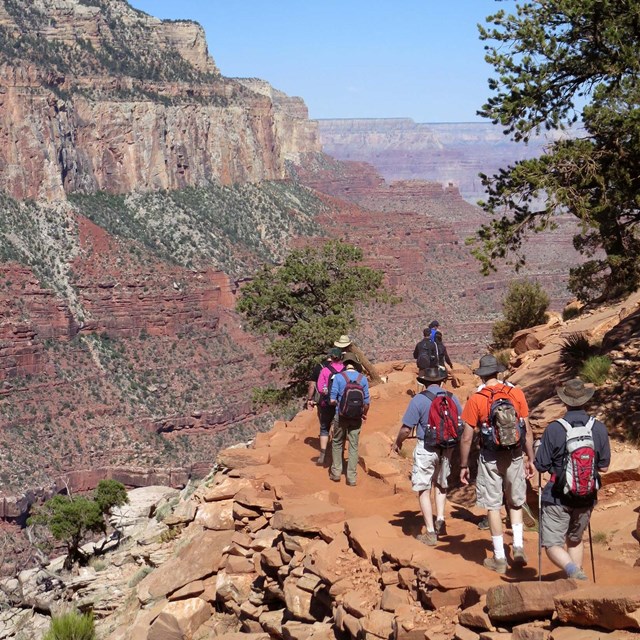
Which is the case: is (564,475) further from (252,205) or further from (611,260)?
(252,205)

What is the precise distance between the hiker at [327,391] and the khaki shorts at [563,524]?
5.84 meters

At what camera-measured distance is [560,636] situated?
8.09m

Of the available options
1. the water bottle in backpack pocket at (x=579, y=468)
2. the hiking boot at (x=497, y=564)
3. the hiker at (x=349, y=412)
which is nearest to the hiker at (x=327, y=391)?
the hiker at (x=349, y=412)

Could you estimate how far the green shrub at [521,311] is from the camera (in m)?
29.3

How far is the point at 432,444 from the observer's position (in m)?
11.9

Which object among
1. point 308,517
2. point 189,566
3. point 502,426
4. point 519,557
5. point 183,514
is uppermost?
point 502,426

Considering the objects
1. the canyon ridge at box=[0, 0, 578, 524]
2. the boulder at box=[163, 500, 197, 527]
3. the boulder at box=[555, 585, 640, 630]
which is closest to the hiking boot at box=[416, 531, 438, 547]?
the boulder at box=[555, 585, 640, 630]

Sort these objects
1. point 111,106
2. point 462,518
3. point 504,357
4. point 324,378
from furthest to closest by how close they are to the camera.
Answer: point 111,106
point 504,357
point 324,378
point 462,518

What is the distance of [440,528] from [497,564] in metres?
1.70

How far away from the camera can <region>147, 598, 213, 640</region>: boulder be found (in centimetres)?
1314

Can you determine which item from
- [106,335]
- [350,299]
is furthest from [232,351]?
[350,299]

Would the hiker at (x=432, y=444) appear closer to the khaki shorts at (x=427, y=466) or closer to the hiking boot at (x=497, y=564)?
the khaki shorts at (x=427, y=466)

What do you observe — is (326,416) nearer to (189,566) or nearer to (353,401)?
(353,401)

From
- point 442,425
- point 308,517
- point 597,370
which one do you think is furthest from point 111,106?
point 442,425
